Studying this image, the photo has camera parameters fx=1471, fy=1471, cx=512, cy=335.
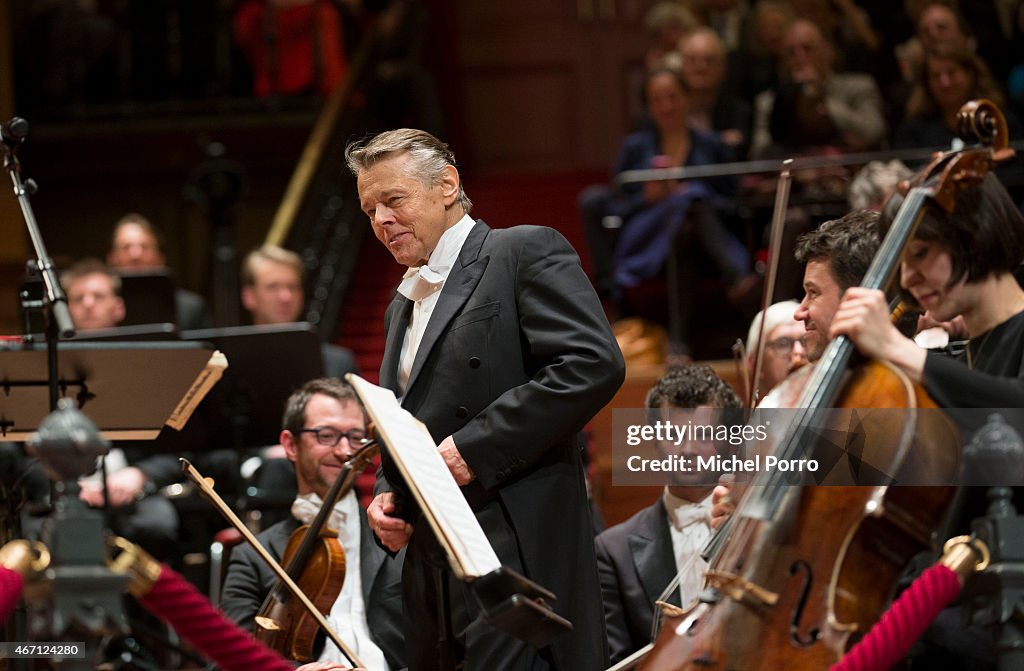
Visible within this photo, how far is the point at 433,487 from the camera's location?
2678 millimetres

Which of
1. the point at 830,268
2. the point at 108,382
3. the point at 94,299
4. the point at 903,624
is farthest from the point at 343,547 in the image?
the point at 94,299

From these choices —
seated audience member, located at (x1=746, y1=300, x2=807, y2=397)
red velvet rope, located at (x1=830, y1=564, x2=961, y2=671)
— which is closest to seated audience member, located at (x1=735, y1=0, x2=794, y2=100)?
seated audience member, located at (x1=746, y1=300, x2=807, y2=397)

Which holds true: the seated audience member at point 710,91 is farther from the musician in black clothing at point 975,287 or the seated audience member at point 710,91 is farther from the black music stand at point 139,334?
the musician in black clothing at point 975,287

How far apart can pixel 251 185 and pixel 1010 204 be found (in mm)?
8065

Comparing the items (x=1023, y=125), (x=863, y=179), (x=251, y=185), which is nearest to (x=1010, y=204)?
(x=863, y=179)

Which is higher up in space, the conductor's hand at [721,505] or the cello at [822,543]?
the cello at [822,543]

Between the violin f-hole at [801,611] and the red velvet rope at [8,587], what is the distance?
132 cm

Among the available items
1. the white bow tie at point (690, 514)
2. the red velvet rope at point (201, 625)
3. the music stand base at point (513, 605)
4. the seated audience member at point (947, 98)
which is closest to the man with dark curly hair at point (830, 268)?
the white bow tie at point (690, 514)

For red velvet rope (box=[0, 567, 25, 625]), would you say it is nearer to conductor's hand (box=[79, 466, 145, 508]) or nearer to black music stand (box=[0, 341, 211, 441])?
black music stand (box=[0, 341, 211, 441])

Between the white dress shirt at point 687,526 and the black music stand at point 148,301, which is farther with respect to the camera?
the black music stand at point 148,301

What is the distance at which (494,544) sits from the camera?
3.07m

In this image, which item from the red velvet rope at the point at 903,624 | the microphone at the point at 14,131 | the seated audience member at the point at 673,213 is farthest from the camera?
the seated audience member at the point at 673,213

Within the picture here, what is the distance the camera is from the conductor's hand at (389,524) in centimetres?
308

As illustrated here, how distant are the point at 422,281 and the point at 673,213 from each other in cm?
414
